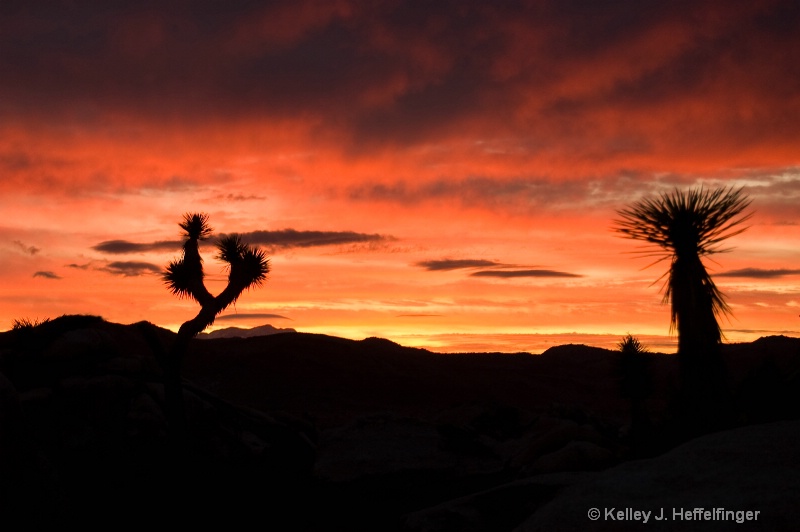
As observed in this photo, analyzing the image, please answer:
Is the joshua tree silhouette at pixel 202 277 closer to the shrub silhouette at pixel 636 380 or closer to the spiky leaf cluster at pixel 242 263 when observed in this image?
the spiky leaf cluster at pixel 242 263

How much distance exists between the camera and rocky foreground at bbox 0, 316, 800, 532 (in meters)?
5.70

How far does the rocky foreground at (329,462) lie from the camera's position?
18.7ft

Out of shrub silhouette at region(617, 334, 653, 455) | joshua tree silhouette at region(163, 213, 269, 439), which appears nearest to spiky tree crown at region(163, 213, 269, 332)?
joshua tree silhouette at region(163, 213, 269, 439)

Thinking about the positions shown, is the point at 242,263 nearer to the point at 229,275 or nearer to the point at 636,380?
the point at 229,275

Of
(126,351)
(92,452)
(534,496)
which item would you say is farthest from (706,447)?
(126,351)

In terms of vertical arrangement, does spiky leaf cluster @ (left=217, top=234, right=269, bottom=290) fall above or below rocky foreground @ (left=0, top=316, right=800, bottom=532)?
above

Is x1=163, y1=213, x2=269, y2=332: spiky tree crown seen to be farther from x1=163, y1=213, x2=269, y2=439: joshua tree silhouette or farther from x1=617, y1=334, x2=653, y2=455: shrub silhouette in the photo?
x1=617, y1=334, x2=653, y2=455: shrub silhouette

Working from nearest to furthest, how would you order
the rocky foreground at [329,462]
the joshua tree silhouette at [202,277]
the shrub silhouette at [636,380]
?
the rocky foreground at [329,462] < the joshua tree silhouette at [202,277] < the shrub silhouette at [636,380]

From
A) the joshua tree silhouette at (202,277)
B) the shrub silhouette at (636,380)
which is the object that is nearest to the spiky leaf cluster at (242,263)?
the joshua tree silhouette at (202,277)

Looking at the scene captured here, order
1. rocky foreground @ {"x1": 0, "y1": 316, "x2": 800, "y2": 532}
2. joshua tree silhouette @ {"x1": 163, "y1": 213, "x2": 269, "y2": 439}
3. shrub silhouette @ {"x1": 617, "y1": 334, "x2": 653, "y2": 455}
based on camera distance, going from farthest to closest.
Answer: shrub silhouette @ {"x1": 617, "y1": 334, "x2": 653, "y2": 455}, joshua tree silhouette @ {"x1": 163, "y1": 213, "x2": 269, "y2": 439}, rocky foreground @ {"x1": 0, "y1": 316, "x2": 800, "y2": 532}

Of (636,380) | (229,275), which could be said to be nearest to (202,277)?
(229,275)

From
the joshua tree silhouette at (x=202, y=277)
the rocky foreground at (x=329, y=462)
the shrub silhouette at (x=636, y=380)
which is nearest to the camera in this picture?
the rocky foreground at (x=329, y=462)

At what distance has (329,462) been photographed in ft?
55.3

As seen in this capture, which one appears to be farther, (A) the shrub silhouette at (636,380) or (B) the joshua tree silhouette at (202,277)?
(A) the shrub silhouette at (636,380)
